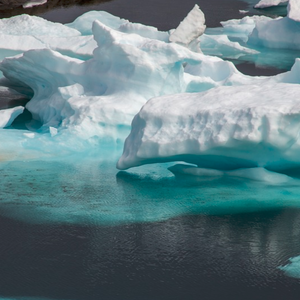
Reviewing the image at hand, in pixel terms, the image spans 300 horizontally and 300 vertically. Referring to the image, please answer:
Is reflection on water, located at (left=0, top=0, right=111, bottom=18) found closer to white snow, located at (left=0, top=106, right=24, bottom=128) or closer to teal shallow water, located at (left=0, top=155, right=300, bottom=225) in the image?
white snow, located at (left=0, top=106, right=24, bottom=128)

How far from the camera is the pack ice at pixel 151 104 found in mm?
5043

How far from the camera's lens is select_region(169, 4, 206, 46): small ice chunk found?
34.8ft

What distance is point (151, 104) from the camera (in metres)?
5.50

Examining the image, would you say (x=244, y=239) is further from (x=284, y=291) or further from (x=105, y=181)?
(x=105, y=181)

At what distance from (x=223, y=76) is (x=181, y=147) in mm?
2862

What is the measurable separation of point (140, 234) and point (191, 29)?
6.86m

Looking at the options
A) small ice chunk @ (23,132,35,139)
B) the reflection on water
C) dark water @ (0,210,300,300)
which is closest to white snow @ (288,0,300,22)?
small ice chunk @ (23,132,35,139)

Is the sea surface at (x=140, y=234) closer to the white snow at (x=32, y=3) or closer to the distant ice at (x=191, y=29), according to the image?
the distant ice at (x=191, y=29)

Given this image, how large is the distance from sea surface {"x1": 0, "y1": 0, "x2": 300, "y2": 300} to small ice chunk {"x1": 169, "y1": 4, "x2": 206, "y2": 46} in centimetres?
486

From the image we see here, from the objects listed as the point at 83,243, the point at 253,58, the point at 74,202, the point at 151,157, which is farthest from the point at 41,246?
the point at 253,58

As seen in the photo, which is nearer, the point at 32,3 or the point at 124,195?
the point at 124,195

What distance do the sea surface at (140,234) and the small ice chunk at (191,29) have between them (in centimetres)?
486

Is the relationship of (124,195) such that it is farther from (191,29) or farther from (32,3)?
(32,3)

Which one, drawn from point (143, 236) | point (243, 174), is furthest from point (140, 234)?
point (243, 174)
